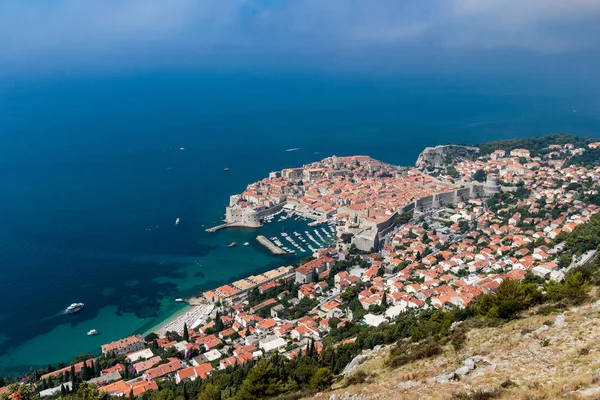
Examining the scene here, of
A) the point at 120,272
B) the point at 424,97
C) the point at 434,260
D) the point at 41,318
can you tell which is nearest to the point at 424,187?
the point at 434,260

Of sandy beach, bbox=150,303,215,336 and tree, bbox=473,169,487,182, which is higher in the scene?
tree, bbox=473,169,487,182

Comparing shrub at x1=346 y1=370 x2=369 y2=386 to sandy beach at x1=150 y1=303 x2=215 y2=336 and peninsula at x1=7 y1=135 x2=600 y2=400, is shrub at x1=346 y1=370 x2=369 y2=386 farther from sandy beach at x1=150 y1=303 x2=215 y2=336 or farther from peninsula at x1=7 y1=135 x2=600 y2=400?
sandy beach at x1=150 y1=303 x2=215 y2=336

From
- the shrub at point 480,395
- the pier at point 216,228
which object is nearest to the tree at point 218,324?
the pier at point 216,228

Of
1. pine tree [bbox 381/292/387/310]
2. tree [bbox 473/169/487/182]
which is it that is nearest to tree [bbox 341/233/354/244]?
pine tree [bbox 381/292/387/310]

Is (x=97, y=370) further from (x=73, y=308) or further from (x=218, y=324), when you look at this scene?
(x=73, y=308)

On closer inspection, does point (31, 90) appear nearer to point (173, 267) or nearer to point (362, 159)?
point (362, 159)

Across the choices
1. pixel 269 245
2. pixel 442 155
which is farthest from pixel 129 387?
Result: pixel 442 155
